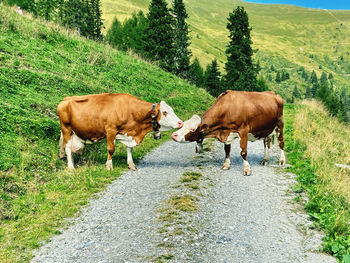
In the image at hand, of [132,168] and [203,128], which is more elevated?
[203,128]

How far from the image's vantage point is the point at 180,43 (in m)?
47.7

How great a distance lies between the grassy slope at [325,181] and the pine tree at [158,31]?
25.8 metres

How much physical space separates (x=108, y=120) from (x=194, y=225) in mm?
4556

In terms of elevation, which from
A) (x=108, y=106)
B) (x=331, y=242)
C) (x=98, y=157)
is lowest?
(x=98, y=157)

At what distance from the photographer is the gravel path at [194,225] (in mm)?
5062

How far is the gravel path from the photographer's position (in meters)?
5.06

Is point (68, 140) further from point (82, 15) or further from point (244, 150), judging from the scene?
point (82, 15)

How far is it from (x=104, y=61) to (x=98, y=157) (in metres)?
11.7

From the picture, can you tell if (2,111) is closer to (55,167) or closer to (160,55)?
(55,167)

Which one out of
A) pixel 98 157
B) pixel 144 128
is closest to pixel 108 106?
pixel 144 128

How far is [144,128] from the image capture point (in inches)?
387

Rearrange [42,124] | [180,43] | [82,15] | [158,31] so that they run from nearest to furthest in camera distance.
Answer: [42,124], [158,31], [180,43], [82,15]

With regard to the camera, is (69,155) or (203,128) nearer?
(69,155)

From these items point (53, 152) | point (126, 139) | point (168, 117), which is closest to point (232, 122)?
point (168, 117)
